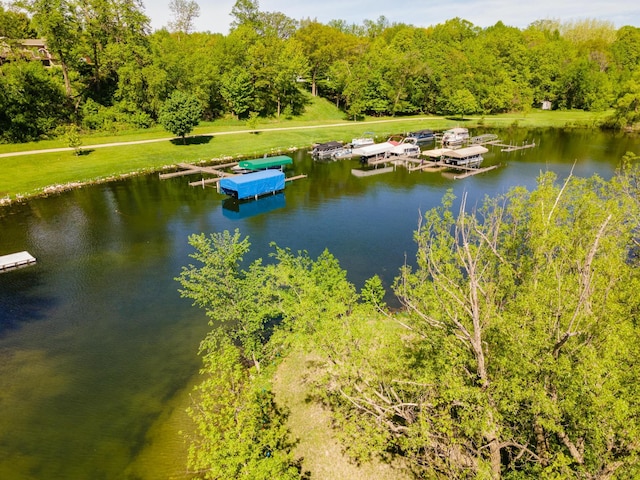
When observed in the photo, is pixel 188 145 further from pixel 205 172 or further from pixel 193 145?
pixel 205 172

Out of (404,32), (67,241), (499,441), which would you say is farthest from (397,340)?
(404,32)

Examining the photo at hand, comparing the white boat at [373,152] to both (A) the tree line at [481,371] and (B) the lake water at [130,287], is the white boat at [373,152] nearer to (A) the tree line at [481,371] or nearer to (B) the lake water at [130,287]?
(B) the lake water at [130,287]

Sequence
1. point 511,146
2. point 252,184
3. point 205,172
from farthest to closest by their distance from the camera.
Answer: point 511,146 → point 205,172 → point 252,184

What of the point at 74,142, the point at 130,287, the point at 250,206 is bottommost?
the point at 130,287

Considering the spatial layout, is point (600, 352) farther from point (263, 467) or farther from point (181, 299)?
point (181, 299)

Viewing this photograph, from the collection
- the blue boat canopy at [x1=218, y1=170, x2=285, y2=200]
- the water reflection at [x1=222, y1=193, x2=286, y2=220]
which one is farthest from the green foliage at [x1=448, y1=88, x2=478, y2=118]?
the water reflection at [x1=222, y1=193, x2=286, y2=220]

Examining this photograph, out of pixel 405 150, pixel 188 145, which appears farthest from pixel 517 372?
pixel 188 145
